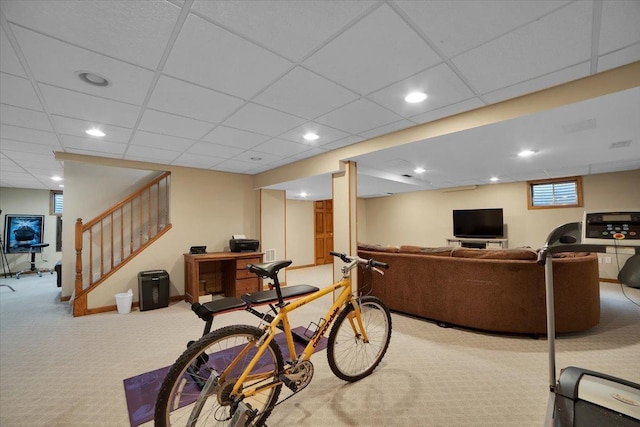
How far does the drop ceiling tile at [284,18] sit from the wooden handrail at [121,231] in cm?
407

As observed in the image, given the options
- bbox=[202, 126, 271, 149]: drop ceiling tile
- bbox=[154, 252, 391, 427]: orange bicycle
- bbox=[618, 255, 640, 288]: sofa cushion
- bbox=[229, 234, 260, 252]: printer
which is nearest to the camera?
bbox=[154, 252, 391, 427]: orange bicycle

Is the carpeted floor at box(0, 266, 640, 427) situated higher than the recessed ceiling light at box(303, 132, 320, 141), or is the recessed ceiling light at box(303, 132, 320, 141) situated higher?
the recessed ceiling light at box(303, 132, 320, 141)

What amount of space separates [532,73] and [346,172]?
2407mm

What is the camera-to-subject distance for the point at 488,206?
7008 mm

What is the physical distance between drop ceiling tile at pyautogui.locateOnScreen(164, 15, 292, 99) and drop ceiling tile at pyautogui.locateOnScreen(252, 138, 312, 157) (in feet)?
4.61

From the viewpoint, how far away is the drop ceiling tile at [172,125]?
9.12 feet

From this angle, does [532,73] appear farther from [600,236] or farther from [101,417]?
[101,417]

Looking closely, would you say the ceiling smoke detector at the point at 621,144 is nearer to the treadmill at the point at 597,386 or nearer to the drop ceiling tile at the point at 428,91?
the drop ceiling tile at the point at 428,91

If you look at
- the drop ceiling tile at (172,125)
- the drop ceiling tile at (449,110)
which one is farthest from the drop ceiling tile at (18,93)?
the drop ceiling tile at (449,110)

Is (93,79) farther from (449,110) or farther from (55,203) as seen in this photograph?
(55,203)

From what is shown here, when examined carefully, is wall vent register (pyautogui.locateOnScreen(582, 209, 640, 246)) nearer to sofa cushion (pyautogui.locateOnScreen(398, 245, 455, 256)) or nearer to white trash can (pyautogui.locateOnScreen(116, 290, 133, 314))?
sofa cushion (pyautogui.locateOnScreen(398, 245, 455, 256))

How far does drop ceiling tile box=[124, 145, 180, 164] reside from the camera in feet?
13.0

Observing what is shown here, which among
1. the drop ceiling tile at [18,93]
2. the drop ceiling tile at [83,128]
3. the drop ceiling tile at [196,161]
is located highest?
the drop ceiling tile at [18,93]

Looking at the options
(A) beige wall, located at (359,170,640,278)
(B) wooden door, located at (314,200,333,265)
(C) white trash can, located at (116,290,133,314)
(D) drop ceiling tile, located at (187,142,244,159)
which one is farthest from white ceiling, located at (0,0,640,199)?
(B) wooden door, located at (314,200,333,265)
